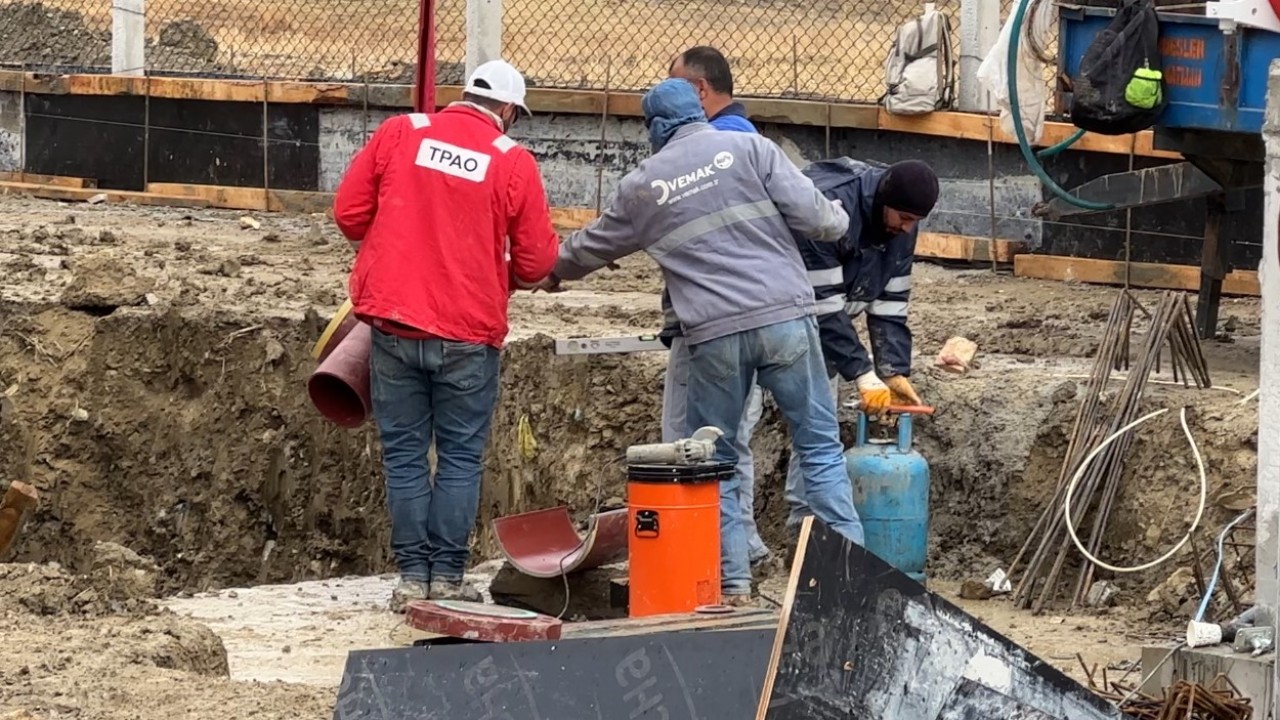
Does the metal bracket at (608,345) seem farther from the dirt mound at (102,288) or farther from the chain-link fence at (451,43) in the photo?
the chain-link fence at (451,43)

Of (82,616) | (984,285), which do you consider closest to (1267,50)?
(984,285)

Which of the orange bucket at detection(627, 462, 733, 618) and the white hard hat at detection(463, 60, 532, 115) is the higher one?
the white hard hat at detection(463, 60, 532, 115)

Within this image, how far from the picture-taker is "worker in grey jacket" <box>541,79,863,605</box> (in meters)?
7.10

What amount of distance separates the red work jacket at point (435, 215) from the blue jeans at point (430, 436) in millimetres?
124

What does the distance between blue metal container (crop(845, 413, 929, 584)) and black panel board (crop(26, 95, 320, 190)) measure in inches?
301

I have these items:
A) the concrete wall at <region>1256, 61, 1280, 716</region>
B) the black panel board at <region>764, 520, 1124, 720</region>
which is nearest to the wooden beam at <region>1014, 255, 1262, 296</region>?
the concrete wall at <region>1256, 61, 1280, 716</region>

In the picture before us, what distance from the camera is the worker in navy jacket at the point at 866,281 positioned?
7.47 m

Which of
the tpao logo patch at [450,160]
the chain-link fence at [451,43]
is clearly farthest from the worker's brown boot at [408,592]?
the chain-link fence at [451,43]

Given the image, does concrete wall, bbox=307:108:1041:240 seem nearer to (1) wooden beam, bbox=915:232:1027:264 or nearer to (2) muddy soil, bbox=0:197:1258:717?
(1) wooden beam, bbox=915:232:1027:264

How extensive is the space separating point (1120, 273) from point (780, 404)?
5.15 m

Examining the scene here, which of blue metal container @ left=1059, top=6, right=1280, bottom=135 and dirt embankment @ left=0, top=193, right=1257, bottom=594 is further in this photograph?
dirt embankment @ left=0, top=193, right=1257, bottom=594

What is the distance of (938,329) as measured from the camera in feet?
34.5

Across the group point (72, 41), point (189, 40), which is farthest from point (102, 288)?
point (72, 41)

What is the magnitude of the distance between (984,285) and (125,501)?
206 inches
